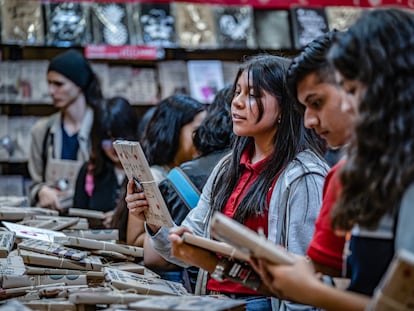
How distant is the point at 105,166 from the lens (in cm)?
473

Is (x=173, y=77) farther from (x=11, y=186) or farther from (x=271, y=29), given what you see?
(x=11, y=186)

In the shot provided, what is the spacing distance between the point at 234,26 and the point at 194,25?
306 mm

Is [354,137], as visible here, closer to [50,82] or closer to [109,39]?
[50,82]

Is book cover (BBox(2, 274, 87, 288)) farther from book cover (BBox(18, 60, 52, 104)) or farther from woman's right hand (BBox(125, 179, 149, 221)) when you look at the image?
book cover (BBox(18, 60, 52, 104))

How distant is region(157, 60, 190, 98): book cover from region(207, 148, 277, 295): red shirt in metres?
3.16

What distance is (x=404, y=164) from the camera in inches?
65.1

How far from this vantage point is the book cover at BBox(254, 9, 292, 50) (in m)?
6.00

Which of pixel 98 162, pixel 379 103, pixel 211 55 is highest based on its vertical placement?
pixel 211 55

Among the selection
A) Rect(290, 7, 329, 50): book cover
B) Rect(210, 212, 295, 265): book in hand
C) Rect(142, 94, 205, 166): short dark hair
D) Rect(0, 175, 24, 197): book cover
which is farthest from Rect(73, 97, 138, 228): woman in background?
Rect(210, 212, 295, 265): book in hand

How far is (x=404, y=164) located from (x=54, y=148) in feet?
12.2

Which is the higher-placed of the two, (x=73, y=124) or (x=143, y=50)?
(x=143, y=50)

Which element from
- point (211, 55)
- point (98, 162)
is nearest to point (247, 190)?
point (98, 162)

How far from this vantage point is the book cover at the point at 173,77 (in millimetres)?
5934

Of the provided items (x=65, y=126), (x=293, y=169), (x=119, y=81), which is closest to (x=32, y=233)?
(x=293, y=169)
